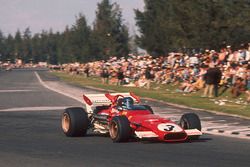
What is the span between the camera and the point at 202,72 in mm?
33312

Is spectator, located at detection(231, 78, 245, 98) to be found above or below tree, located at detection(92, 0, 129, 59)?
below

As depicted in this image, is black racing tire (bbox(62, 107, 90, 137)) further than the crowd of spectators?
No

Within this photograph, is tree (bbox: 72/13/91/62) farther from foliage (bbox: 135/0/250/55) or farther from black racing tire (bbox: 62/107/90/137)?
black racing tire (bbox: 62/107/90/137)

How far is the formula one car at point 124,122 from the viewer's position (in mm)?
13562

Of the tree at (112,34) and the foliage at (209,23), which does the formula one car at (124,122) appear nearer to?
the foliage at (209,23)

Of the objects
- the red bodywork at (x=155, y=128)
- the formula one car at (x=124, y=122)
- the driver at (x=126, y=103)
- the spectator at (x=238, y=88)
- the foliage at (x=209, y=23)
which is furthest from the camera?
the foliage at (x=209, y=23)

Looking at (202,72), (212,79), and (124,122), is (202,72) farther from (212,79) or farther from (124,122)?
(124,122)

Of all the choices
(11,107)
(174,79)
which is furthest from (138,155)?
(174,79)

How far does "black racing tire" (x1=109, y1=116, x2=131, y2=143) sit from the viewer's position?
13.7 m

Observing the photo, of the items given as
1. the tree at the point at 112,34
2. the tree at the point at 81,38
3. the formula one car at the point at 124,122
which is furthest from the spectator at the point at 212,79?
the tree at the point at 81,38

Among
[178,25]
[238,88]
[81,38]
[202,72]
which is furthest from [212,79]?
[81,38]

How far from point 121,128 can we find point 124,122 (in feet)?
0.47

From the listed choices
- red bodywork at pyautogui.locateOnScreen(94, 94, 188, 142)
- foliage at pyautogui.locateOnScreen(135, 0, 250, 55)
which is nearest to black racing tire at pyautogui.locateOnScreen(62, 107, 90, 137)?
red bodywork at pyautogui.locateOnScreen(94, 94, 188, 142)

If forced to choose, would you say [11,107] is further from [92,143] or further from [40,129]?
[92,143]
